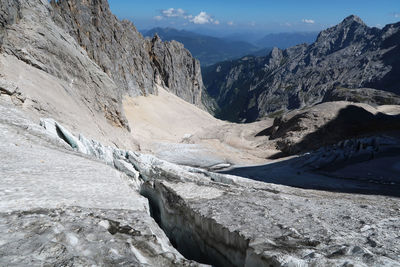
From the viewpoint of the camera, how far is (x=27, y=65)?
917 inches

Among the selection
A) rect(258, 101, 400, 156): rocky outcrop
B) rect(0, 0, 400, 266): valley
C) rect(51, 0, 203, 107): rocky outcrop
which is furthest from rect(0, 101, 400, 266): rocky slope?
rect(51, 0, 203, 107): rocky outcrop

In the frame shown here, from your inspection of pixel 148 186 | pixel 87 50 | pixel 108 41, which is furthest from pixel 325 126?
pixel 108 41

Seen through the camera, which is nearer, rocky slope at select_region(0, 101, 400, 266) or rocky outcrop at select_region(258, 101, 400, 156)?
rocky slope at select_region(0, 101, 400, 266)

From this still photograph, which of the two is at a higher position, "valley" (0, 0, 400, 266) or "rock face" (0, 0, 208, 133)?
"rock face" (0, 0, 208, 133)

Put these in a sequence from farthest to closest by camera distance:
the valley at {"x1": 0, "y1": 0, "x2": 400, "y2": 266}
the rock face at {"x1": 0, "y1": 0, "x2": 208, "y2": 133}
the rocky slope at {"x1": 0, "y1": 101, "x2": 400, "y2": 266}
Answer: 1. the rock face at {"x1": 0, "y1": 0, "x2": 208, "y2": 133}
2. the valley at {"x1": 0, "y1": 0, "x2": 400, "y2": 266}
3. the rocky slope at {"x1": 0, "y1": 101, "x2": 400, "y2": 266}

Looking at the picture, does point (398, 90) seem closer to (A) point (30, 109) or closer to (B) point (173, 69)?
(B) point (173, 69)

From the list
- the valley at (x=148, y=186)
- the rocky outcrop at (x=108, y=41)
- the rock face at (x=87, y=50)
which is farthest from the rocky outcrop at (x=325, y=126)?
the rocky outcrop at (x=108, y=41)

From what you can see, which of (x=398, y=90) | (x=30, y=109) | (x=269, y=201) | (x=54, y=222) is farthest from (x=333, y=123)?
(x=398, y=90)

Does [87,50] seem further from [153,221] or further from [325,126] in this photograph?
[153,221]

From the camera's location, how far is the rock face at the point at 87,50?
2466cm

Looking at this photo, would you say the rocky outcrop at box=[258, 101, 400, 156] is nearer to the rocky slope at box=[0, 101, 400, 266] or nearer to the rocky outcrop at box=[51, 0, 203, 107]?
the rocky outcrop at box=[51, 0, 203, 107]

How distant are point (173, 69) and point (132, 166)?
10351cm

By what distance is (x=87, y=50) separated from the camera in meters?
50.6

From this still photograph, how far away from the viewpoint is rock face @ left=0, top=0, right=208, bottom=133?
2466cm
